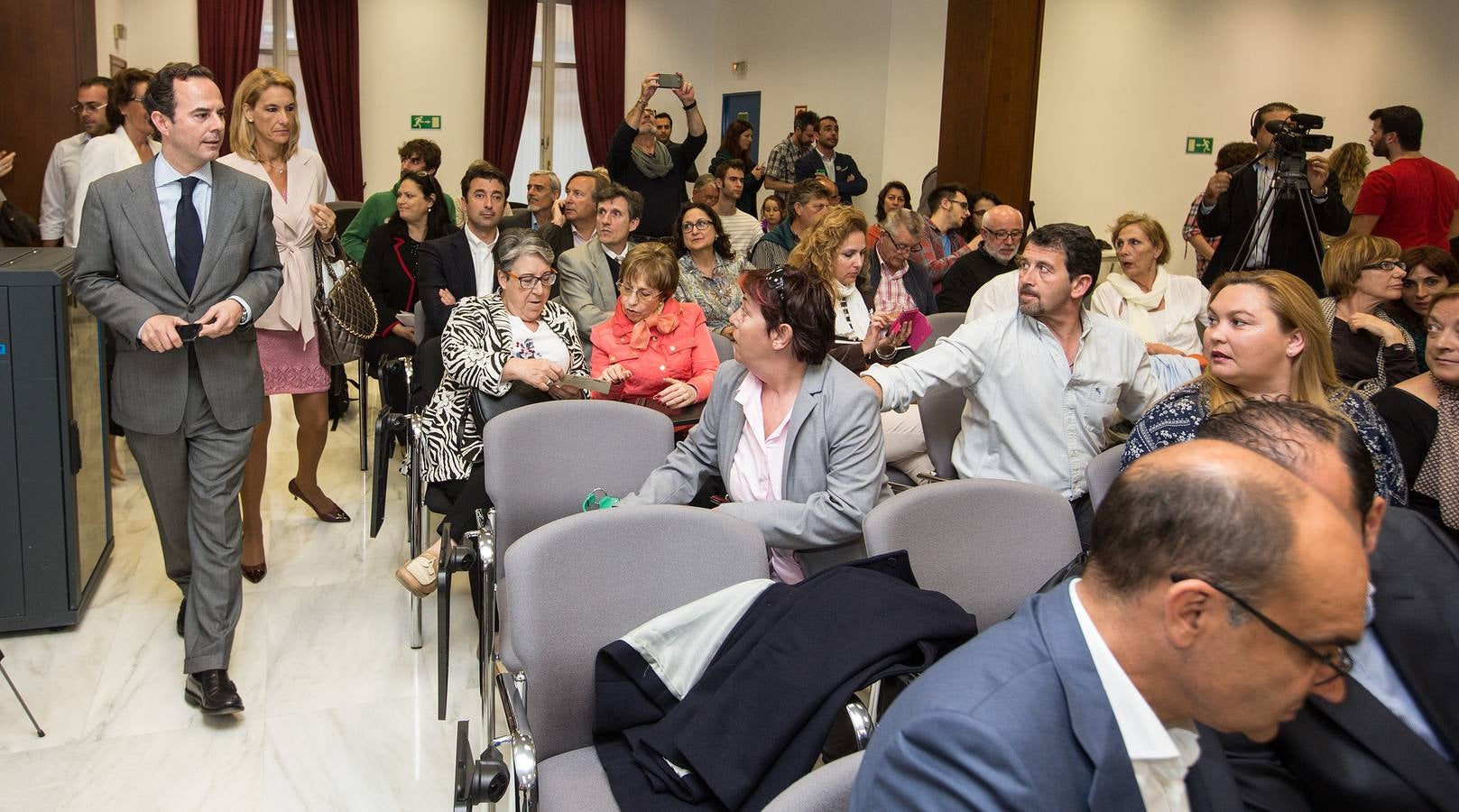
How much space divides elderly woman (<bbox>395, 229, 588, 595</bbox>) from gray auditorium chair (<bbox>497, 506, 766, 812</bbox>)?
1462 mm

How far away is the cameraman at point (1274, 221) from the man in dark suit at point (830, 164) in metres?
4.37

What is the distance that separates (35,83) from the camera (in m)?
6.88

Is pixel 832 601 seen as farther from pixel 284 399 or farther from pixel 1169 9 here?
pixel 1169 9

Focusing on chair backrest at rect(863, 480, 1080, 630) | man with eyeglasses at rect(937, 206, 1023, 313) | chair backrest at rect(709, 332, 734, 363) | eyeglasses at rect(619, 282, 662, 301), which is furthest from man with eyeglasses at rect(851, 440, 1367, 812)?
man with eyeglasses at rect(937, 206, 1023, 313)

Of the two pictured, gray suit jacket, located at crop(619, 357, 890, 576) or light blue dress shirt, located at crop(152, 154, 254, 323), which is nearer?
gray suit jacket, located at crop(619, 357, 890, 576)

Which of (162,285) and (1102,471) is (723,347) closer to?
(1102,471)

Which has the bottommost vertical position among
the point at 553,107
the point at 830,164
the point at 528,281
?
the point at 528,281

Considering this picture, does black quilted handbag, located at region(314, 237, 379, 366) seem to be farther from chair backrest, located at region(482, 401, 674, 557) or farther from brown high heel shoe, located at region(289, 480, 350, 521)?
chair backrest, located at region(482, 401, 674, 557)

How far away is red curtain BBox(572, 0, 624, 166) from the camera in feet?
40.0

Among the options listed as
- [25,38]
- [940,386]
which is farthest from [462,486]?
[25,38]

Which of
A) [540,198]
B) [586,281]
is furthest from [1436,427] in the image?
[540,198]

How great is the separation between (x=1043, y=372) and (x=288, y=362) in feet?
9.49

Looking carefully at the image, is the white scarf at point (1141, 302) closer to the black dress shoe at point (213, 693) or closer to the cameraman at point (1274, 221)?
the cameraman at point (1274, 221)

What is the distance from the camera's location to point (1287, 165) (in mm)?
5012
